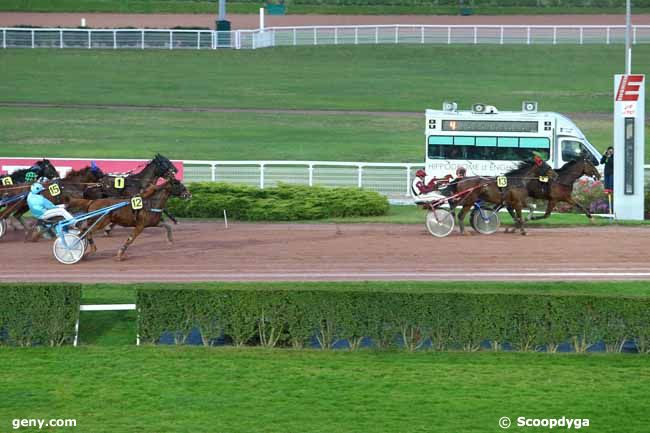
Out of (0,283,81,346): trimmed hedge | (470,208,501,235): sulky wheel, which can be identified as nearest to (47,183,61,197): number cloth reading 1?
(0,283,81,346): trimmed hedge

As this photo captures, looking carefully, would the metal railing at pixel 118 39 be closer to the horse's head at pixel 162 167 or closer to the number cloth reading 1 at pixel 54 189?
the horse's head at pixel 162 167

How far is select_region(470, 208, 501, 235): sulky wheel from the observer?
22.7 meters

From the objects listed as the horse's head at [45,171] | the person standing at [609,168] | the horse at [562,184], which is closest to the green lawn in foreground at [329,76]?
the person standing at [609,168]

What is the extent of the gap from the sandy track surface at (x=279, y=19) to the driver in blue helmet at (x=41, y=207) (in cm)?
3550

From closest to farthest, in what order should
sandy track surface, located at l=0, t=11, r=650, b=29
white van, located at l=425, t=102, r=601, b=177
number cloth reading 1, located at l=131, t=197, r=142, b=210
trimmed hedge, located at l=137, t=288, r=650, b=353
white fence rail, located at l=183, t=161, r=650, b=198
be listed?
trimmed hedge, located at l=137, t=288, r=650, b=353
number cloth reading 1, located at l=131, t=197, r=142, b=210
white van, located at l=425, t=102, r=601, b=177
white fence rail, located at l=183, t=161, r=650, b=198
sandy track surface, located at l=0, t=11, r=650, b=29

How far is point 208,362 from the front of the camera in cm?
1428

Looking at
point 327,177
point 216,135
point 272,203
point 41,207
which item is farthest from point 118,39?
point 41,207

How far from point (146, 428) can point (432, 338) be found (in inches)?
164

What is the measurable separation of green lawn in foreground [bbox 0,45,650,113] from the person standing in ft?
51.6

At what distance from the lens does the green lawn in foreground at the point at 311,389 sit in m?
12.3

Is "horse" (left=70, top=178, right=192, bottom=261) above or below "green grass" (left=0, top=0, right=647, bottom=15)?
below

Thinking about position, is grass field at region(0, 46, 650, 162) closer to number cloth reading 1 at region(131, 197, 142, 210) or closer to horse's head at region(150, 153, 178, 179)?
horse's head at region(150, 153, 178, 179)

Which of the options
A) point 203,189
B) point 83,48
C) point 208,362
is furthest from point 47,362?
point 83,48

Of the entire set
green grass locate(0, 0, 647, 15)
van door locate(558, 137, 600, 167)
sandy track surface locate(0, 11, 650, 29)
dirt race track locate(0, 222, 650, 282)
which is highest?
green grass locate(0, 0, 647, 15)
